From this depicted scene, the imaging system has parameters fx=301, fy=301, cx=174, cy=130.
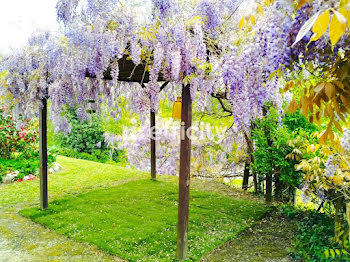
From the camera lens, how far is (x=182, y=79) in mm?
2818

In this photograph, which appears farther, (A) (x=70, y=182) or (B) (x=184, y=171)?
(A) (x=70, y=182)

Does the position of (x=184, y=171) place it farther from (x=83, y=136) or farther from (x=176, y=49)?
(x=83, y=136)

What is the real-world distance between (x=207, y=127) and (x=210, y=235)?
3.38 metres

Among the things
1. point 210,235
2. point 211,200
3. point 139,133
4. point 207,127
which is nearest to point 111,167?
point 139,133

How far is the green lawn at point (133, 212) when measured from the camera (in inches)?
127

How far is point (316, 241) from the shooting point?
2.84 metres

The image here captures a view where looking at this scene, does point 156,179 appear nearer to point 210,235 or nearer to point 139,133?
point 139,133

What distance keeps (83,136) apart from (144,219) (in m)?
6.23

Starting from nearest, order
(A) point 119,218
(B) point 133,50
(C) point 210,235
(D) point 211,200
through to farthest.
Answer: (B) point 133,50
(C) point 210,235
(A) point 119,218
(D) point 211,200

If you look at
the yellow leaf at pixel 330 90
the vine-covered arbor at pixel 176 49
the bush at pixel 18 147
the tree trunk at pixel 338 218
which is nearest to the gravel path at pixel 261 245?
the vine-covered arbor at pixel 176 49

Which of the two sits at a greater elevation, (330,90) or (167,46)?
(167,46)

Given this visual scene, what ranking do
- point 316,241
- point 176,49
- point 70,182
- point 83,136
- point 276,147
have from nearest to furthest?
point 176,49, point 316,241, point 276,147, point 70,182, point 83,136

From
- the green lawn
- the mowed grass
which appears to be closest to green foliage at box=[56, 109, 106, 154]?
the green lawn

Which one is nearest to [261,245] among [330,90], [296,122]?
[296,122]
